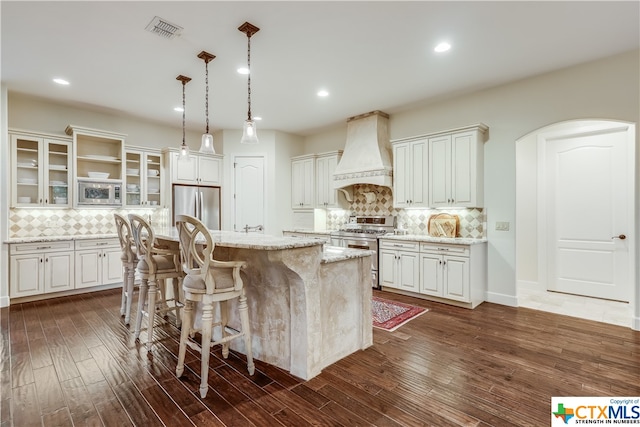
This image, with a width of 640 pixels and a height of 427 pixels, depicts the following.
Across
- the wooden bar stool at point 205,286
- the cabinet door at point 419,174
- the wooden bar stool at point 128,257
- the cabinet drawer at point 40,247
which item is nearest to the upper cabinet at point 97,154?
the cabinet drawer at point 40,247

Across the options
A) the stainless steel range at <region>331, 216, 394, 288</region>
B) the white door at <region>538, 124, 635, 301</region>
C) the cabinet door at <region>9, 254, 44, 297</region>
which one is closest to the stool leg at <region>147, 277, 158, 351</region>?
the cabinet door at <region>9, 254, 44, 297</region>

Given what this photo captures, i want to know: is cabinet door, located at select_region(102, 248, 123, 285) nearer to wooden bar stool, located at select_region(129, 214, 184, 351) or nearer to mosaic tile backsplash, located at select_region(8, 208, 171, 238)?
mosaic tile backsplash, located at select_region(8, 208, 171, 238)

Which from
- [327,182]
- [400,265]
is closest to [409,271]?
[400,265]

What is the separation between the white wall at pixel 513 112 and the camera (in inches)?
133

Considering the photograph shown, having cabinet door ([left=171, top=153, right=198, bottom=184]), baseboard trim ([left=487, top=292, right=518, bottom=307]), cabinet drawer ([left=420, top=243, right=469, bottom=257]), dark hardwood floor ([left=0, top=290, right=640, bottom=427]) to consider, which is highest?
cabinet door ([left=171, top=153, right=198, bottom=184])

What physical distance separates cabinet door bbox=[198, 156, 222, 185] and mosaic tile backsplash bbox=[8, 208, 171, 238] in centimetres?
96

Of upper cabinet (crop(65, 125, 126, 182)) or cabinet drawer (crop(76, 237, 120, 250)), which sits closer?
cabinet drawer (crop(76, 237, 120, 250))

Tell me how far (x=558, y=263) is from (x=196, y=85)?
597 cm

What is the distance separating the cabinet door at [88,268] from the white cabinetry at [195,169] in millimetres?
1735

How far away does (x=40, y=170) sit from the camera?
4617 mm

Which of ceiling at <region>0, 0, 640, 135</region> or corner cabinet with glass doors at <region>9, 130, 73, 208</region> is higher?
ceiling at <region>0, 0, 640, 135</region>

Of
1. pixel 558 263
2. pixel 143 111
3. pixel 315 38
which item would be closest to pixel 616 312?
pixel 558 263

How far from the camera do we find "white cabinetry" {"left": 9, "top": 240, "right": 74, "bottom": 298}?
4211 mm

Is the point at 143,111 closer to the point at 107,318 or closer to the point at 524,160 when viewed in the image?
the point at 107,318
